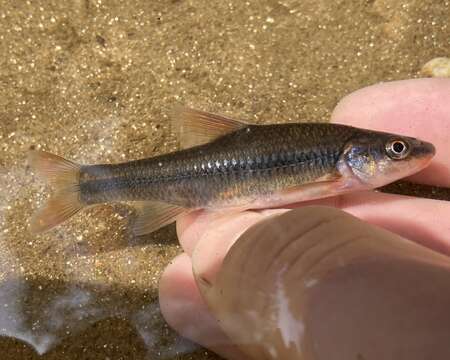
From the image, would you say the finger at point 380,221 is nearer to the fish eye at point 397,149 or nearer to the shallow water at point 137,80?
the fish eye at point 397,149

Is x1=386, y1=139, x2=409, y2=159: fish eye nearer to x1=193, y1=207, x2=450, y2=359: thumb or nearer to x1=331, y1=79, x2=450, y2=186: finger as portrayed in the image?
x1=331, y1=79, x2=450, y2=186: finger

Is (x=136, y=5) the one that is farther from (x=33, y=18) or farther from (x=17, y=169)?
(x=17, y=169)

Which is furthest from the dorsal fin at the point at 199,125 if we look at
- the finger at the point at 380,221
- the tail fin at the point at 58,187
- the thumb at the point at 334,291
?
the thumb at the point at 334,291

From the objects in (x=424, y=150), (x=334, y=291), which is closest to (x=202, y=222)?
(x=424, y=150)

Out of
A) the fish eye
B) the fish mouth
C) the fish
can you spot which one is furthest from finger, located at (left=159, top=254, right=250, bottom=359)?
the fish mouth

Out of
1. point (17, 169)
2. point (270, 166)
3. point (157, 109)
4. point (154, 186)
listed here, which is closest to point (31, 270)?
point (17, 169)

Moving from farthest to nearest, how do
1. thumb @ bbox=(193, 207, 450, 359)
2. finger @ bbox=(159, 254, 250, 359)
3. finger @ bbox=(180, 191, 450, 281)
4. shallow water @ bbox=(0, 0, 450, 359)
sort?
shallow water @ bbox=(0, 0, 450, 359)
finger @ bbox=(159, 254, 250, 359)
finger @ bbox=(180, 191, 450, 281)
thumb @ bbox=(193, 207, 450, 359)

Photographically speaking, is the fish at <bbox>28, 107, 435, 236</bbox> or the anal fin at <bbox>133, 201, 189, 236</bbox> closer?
the fish at <bbox>28, 107, 435, 236</bbox>
